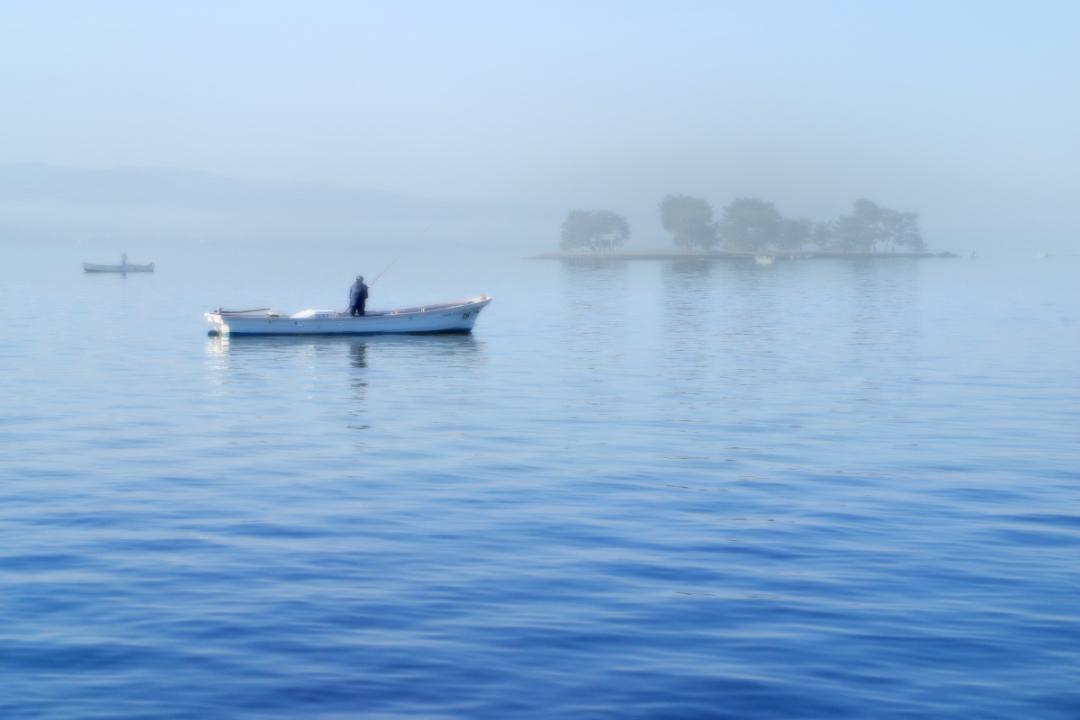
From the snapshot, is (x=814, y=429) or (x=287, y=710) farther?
(x=814, y=429)

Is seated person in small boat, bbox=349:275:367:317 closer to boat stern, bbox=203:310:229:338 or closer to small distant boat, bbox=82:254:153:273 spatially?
boat stern, bbox=203:310:229:338

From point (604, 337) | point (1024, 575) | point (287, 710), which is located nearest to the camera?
point (287, 710)

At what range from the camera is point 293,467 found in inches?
979

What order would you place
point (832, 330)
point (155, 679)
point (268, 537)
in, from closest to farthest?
point (155, 679)
point (268, 537)
point (832, 330)

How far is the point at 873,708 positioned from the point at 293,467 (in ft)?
49.5

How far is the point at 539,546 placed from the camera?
18172 millimetres

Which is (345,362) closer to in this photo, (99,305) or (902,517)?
(902,517)

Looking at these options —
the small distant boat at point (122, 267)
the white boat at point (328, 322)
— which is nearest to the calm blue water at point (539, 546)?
the white boat at point (328, 322)

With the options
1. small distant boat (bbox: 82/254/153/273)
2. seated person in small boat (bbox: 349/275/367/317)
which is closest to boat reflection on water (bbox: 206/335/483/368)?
seated person in small boat (bbox: 349/275/367/317)

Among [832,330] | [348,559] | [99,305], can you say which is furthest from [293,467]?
[99,305]

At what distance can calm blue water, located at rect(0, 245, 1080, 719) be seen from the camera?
41.1 feet

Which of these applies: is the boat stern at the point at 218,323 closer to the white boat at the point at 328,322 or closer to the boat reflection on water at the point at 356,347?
the white boat at the point at 328,322

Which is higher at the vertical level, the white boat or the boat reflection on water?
the white boat

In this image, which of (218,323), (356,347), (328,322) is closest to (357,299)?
(328,322)
